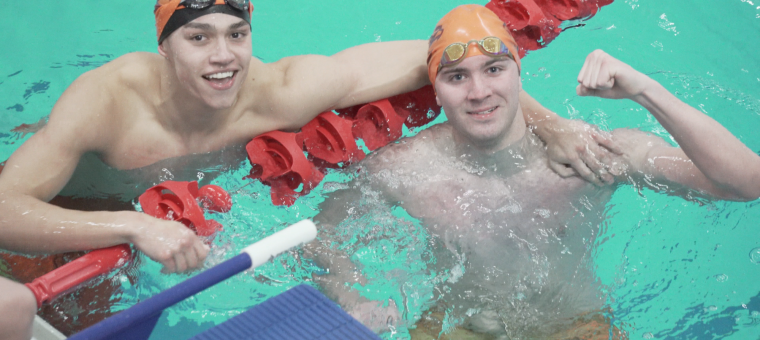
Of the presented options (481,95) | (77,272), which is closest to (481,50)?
(481,95)

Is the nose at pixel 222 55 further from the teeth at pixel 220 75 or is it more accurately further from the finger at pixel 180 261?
the finger at pixel 180 261

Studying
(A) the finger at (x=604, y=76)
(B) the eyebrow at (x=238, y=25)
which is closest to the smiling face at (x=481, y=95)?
(A) the finger at (x=604, y=76)

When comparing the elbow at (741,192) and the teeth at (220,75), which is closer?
the elbow at (741,192)

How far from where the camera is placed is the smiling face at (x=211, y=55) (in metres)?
2.84

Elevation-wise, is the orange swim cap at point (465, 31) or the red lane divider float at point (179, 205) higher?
the orange swim cap at point (465, 31)

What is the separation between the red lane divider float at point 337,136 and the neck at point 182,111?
0.82 ft

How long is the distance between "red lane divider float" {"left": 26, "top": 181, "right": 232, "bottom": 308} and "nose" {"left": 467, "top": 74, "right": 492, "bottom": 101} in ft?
4.08

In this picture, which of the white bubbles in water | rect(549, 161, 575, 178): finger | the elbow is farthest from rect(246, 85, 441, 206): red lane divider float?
the white bubbles in water

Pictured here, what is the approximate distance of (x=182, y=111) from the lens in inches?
122

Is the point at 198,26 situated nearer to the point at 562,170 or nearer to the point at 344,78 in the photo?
the point at 344,78

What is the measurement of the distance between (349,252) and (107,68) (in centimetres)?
146

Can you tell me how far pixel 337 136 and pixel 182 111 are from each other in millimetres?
827

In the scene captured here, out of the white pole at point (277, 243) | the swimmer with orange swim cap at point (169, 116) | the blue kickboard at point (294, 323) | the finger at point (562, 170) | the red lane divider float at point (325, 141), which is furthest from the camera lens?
the red lane divider float at point (325, 141)

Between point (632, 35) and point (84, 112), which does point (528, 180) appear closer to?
point (84, 112)
